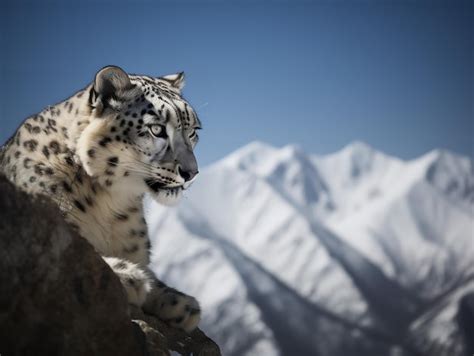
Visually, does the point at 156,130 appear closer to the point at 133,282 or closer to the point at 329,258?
the point at 133,282

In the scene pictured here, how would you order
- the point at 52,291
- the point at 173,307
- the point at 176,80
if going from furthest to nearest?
1. the point at 176,80
2. the point at 173,307
3. the point at 52,291

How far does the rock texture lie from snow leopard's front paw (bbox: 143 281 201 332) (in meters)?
0.56

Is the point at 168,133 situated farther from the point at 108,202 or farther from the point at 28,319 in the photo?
the point at 28,319

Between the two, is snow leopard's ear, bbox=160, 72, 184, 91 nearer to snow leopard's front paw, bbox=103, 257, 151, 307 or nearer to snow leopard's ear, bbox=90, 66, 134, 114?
snow leopard's ear, bbox=90, 66, 134, 114

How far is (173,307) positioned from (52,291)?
1.13 m

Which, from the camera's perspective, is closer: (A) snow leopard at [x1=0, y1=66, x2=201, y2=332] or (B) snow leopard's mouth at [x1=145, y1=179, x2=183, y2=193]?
(A) snow leopard at [x1=0, y1=66, x2=201, y2=332]

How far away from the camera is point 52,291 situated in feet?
10.0

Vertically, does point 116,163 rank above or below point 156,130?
below

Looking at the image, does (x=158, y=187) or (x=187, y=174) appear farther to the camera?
(x=158, y=187)

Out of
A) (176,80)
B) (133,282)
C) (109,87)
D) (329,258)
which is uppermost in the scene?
(329,258)

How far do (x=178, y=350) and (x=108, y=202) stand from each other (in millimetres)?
1137

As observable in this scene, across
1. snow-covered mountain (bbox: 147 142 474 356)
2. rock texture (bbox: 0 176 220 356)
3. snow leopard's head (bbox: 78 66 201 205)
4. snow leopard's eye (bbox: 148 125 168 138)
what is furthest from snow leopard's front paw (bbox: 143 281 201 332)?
snow-covered mountain (bbox: 147 142 474 356)

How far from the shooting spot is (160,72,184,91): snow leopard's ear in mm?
5184

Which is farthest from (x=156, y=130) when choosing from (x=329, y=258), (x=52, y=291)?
(x=329, y=258)
